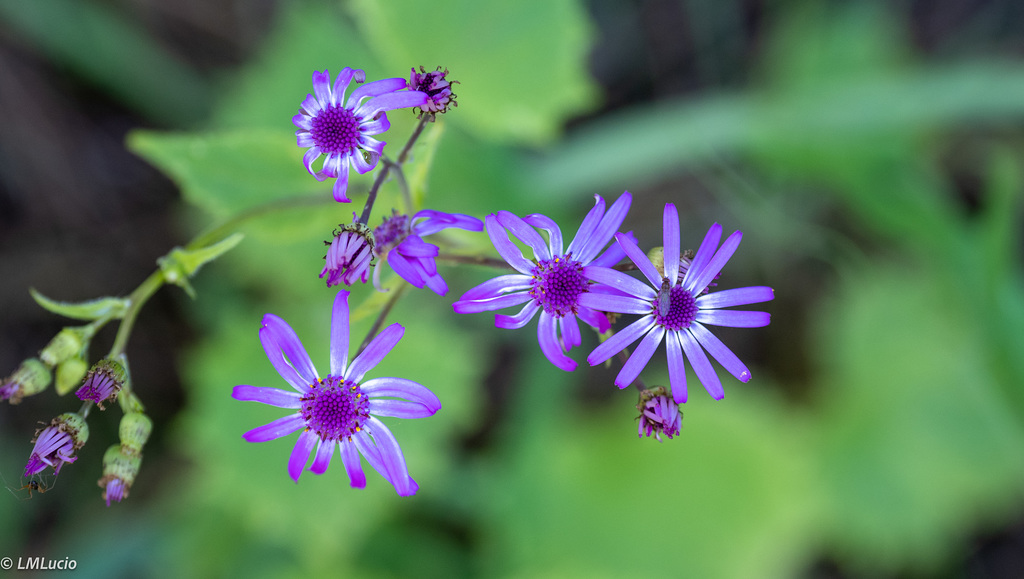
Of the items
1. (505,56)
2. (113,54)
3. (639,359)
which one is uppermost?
(113,54)

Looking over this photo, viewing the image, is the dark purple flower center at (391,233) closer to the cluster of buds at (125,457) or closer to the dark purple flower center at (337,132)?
the dark purple flower center at (337,132)

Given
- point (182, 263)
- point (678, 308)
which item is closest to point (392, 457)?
point (182, 263)

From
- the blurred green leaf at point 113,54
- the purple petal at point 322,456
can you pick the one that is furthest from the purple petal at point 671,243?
the blurred green leaf at point 113,54

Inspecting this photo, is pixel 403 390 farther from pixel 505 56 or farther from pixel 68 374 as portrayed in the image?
pixel 505 56

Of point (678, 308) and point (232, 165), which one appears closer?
point (678, 308)

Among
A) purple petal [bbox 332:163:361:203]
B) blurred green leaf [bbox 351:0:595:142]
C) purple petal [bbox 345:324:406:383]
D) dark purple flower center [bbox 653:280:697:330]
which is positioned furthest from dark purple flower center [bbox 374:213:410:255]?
blurred green leaf [bbox 351:0:595:142]
